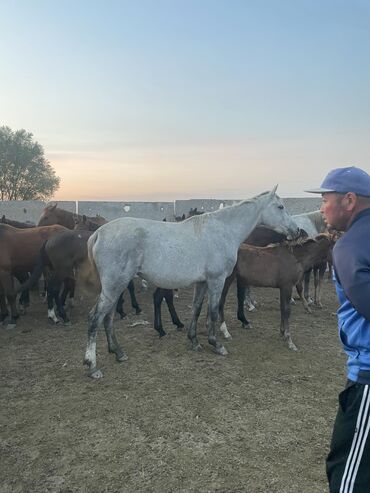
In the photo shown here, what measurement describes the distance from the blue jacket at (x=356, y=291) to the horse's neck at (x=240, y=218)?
399 centimetres

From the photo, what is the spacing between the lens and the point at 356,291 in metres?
1.65

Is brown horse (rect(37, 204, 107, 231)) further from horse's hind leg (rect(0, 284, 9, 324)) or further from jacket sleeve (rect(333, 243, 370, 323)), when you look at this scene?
jacket sleeve (rect(333, 243, 370, 323))

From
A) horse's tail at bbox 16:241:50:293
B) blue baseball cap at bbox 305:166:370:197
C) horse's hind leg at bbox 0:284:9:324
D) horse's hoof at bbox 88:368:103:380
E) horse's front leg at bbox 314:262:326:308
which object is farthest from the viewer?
horse's front leg at bbox 314:262:326:308

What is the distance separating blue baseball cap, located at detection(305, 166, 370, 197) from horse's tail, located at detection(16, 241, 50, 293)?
5.93m

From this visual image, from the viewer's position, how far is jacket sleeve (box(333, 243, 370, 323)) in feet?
5.35

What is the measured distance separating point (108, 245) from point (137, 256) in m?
0.42

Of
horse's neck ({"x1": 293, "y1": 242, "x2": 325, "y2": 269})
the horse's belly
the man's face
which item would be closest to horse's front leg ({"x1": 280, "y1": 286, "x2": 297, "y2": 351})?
horse's neck ({"x1": 293, "y1": 242, "x2": 325, "y2": 269})

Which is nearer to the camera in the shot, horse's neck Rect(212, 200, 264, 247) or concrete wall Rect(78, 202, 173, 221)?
horse's neck Rect(212, 200, 264, 247)

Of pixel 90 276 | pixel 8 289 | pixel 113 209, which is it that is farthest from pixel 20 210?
pixel 90 276

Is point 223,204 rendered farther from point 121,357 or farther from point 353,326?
point 353,326

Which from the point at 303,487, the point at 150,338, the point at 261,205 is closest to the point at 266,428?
the point at 303,487

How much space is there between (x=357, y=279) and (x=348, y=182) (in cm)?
53

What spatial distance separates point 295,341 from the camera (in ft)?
20.6

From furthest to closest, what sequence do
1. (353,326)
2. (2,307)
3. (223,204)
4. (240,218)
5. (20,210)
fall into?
(223,204)
(20,210)
(2,307)
(240,218)
(353,326)
